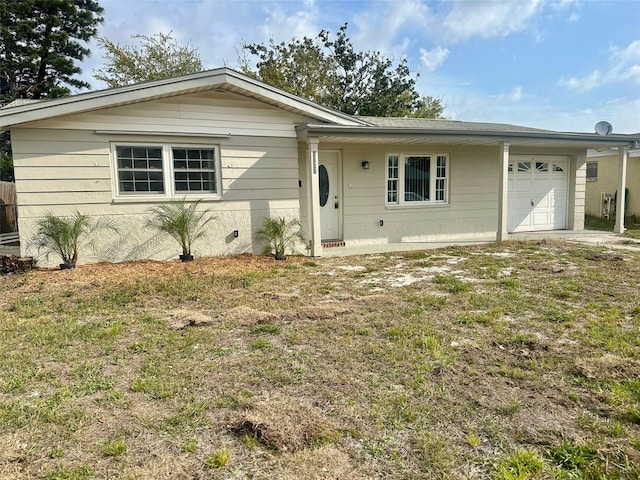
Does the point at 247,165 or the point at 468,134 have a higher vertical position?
the point at 468,134

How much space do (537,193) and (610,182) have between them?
6.45m

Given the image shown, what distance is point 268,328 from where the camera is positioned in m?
4.16

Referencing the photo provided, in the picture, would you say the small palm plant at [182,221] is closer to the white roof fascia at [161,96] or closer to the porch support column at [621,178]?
the white roof fascia at [161,96]

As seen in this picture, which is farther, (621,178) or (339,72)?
(339,72)

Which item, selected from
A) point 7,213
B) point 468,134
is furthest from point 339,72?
point 7,213

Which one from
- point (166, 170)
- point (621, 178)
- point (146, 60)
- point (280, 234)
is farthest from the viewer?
point (146, 60)

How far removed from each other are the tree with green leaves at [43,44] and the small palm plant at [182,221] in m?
17.3

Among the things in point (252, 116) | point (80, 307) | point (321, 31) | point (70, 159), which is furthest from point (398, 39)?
point (80, 307)

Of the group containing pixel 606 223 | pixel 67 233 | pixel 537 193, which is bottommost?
pixel 606 223

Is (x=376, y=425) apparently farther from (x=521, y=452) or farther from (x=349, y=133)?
(x=349, y=133)

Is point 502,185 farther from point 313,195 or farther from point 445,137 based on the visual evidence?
point 313,195

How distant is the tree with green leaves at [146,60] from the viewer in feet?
72.4

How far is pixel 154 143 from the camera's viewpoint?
770cm

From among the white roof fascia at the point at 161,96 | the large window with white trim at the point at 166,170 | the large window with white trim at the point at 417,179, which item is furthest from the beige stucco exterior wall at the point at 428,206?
the large window with white trim at the point at 166,170
